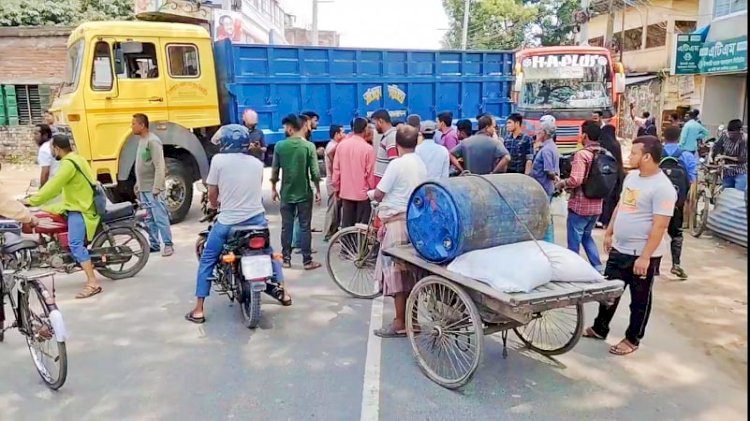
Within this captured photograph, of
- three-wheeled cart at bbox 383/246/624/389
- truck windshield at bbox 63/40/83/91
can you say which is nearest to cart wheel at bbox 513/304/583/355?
three-wheeled cart at bbox 383/246/624/389

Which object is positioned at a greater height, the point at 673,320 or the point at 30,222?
the point at 30,222

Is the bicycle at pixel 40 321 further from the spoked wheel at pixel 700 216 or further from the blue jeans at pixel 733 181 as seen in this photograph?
the blue jeans at pixel 733 181

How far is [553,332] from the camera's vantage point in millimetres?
4785

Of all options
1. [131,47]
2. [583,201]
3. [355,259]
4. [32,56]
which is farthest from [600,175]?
[32,56]

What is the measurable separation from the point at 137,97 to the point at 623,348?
695 cm

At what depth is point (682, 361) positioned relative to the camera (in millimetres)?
4387

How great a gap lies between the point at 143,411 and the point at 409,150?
2605 millimetres

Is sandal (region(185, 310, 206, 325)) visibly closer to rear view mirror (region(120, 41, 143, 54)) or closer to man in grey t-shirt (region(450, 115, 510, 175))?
man in grey t-shirt (region(450, 115, 510, 175))

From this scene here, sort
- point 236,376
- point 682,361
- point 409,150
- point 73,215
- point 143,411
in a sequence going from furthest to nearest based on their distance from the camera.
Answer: point 73,215
point 409,150
point 682,361
point 236,376
point 143,411

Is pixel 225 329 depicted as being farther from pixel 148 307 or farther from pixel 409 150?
pixel 409 150

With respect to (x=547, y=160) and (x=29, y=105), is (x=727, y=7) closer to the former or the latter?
(x=547, y=160)

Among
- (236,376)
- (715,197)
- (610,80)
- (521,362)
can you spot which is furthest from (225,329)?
(610,80)

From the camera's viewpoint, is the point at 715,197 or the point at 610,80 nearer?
the point at 715,197

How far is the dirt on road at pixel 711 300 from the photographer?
4.66m
